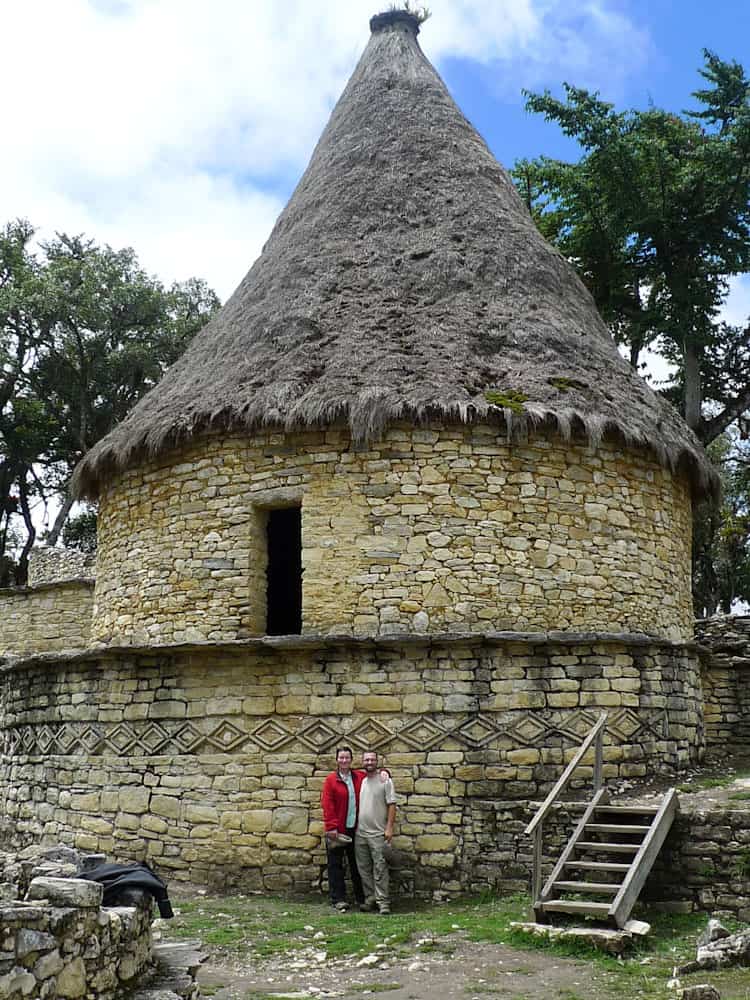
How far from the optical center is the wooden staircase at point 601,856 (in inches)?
300

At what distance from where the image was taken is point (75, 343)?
2875 cm

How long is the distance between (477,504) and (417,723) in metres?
2.23

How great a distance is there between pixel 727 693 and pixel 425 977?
7.44 meters

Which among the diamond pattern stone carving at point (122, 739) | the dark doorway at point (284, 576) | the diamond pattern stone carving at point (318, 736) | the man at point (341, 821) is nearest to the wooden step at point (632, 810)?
the man at point (341, 821)

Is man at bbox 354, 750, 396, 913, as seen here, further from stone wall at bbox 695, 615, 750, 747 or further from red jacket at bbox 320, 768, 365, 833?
stone wall at bbox 695, 615, 750, 747

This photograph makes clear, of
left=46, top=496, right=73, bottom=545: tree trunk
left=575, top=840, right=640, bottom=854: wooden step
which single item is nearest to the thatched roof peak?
left=575, top=840, right=640, bottom=854: wooden step

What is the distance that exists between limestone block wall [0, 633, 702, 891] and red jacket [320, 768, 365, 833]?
1.50 ft

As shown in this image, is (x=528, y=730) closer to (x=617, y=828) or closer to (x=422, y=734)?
(x=422, y=734)

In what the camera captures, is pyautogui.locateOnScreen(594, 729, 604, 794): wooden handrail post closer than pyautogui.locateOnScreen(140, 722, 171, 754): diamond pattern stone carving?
Yes

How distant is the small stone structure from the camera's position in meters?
4.58

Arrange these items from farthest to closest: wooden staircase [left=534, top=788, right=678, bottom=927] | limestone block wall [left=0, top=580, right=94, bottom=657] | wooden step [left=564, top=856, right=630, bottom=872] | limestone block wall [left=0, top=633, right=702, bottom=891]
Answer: limestone block wall [left=0, top=580, right=94, bottom=657] < limestone block wall [left=0, top=633, right=702, bottom=891] < wooden step [left=564, top=856, right=630, bottom=872] < wooden staircase [left=534, top=788, right=678, bottom=927]

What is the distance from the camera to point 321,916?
867 centimetres

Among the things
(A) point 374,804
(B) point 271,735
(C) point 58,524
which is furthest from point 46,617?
(A) point 374,804

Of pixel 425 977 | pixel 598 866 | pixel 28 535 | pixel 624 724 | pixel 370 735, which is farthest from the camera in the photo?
pixel 28 535
